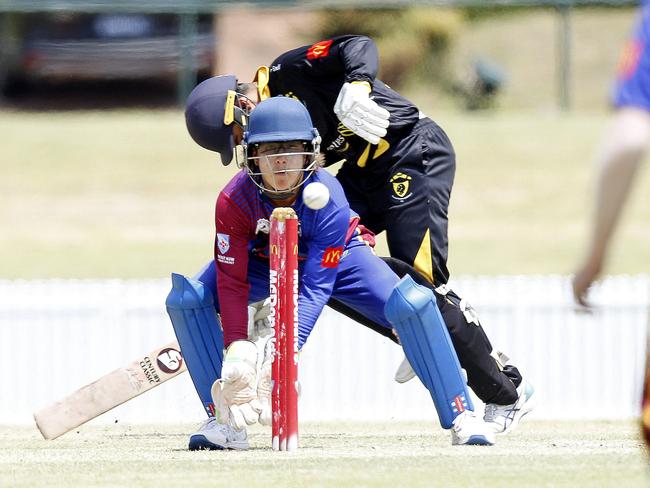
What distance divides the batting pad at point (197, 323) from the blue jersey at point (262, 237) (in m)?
0.20

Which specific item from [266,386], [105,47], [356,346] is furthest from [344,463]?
[105,47]

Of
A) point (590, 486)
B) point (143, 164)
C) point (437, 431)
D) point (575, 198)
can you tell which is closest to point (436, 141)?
point (437, 431)

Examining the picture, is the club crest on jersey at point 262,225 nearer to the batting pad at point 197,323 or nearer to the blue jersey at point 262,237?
the blue jersey at point 262,237

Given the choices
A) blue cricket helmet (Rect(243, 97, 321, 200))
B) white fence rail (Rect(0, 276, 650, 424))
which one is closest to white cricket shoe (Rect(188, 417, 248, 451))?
blue cricket helmet (Rect(243, 97, 321, 200))

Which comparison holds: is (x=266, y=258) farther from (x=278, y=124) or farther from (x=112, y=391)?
(x=112, y=391)

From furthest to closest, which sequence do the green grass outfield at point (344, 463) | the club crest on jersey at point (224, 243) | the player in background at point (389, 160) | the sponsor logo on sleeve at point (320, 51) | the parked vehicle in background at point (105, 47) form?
the parked vehicle in background at point (105, 47) < the sponsor logo on sleeve at point (320, 51) < the player in background at point (389, 160) < the club crest on jersey at point (224, 243) < the green grass outfield at point (344, 463)

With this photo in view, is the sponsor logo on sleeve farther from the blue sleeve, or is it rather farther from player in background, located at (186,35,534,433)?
the blue sleeve

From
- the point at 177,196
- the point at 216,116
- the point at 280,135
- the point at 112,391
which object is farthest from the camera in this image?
the point at 177,196

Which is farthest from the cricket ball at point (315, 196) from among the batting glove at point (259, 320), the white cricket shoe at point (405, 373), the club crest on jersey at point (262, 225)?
the white cricket shoe at point (405, 373)

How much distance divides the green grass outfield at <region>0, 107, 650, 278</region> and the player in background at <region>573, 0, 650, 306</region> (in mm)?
10309

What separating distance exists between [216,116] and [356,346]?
3.54 m

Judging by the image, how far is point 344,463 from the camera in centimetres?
474

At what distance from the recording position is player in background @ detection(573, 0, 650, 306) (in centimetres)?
321

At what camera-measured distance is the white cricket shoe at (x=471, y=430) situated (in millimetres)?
5539
